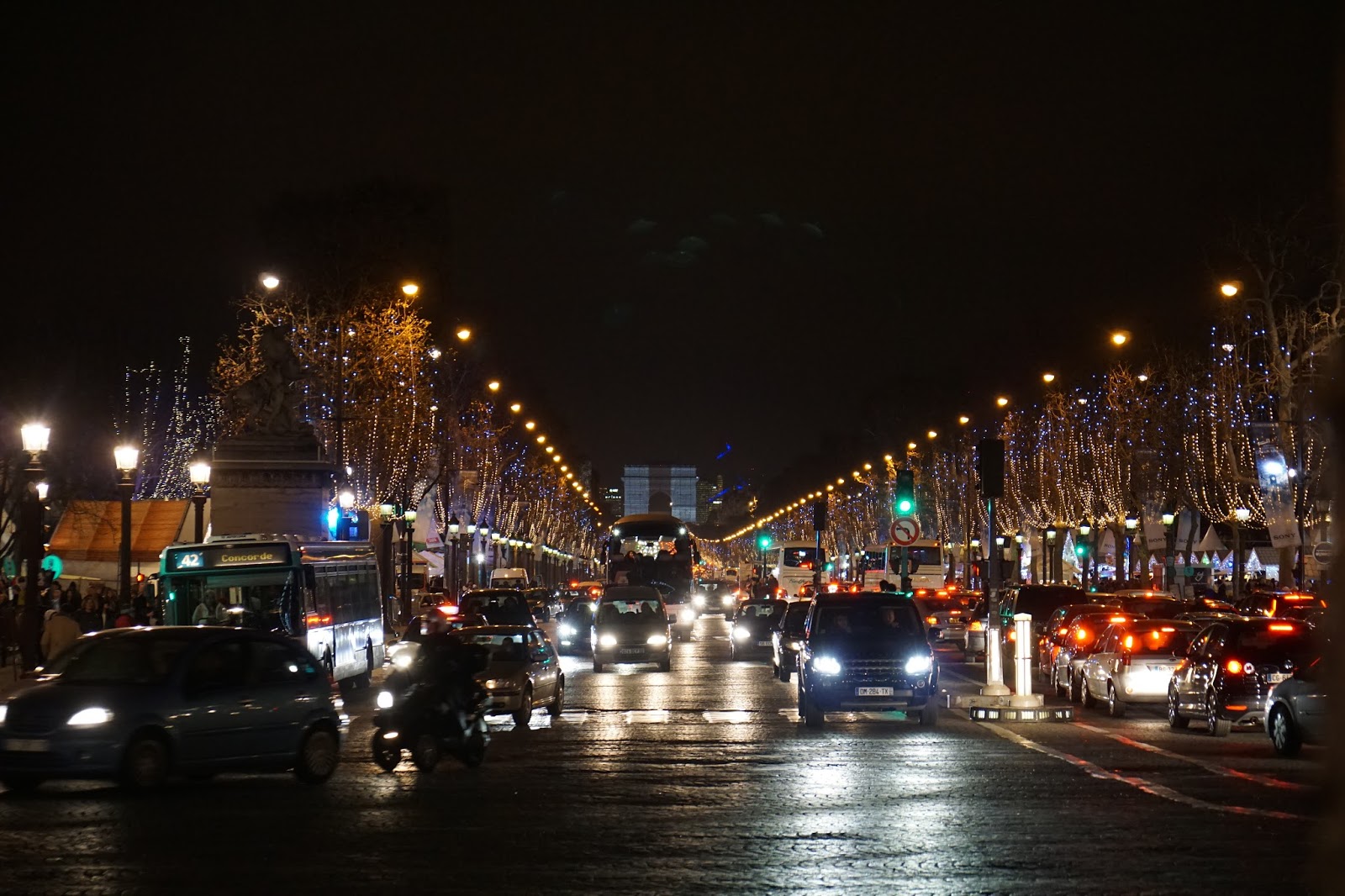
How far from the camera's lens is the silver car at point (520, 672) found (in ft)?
84.0

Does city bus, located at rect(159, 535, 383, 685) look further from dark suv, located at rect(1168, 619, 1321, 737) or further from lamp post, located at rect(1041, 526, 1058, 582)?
lamp post, located at rect(1041, 526, 1058, 582)

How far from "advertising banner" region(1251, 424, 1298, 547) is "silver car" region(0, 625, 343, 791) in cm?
3484

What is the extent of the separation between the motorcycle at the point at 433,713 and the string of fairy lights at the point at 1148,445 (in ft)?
91.2

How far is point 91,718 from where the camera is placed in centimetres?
1681

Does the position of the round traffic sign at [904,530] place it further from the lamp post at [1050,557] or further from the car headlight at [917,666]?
the lamp post at [1050,557]

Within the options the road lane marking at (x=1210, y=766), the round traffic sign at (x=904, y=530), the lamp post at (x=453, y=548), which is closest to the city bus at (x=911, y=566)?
the lamp post at (x=453, y=548)

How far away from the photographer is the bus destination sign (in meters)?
31.3

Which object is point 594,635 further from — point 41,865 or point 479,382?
point 479,382

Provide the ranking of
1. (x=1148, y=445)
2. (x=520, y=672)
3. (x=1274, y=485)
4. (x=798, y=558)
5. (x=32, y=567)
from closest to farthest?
(x=520, y=672) < (x=32, y=567) < (x=1274, y=485) < (x=1148, y=445) < (x=798, y=558)

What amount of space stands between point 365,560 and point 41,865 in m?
27.1

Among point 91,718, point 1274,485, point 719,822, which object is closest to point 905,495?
point 1274,485

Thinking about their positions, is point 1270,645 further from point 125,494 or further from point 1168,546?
point 1168,546

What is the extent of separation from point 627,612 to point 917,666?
18099mm

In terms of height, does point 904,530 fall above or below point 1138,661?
above
